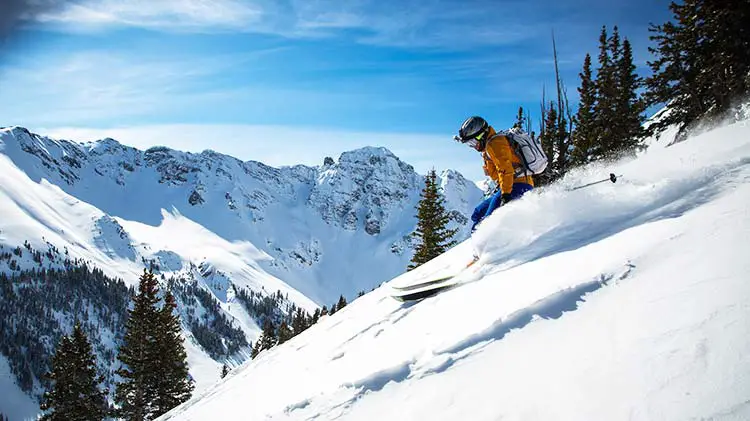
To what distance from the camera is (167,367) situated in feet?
77.6

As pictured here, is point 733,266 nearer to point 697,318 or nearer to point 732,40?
point 697,318

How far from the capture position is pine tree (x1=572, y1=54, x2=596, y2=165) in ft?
84.5

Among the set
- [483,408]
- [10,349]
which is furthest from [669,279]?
[10,349]

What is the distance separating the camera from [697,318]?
2697 millimetres

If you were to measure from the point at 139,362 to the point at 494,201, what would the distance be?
22423mm

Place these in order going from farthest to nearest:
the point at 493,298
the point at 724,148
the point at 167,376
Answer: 1. the point at 167,376
2. the point at 724,148
3. the point at 493,298

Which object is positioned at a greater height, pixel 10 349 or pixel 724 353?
pixel 10 349

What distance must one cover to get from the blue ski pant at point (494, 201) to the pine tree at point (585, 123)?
64.1 ft

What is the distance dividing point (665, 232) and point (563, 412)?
2.68 metres

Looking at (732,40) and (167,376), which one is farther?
(167,376)

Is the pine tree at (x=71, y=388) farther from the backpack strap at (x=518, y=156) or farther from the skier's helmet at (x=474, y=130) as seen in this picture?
the backpack strap at (x=518, y=156)

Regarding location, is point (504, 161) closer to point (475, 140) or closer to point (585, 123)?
point (475, 140)

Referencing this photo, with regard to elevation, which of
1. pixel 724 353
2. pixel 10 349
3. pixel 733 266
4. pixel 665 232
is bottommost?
pixel 724 353

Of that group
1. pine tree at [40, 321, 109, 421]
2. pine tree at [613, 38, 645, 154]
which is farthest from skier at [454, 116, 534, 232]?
pine tree at [40, 321, 109, 421]
